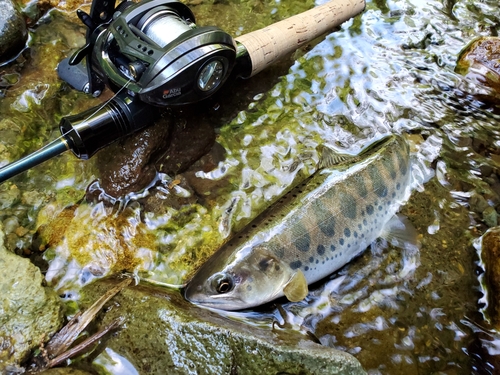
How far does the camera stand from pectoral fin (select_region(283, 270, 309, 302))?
2.73 m

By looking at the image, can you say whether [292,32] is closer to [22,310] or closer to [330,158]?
[330,158]

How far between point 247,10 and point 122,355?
3.47 meters

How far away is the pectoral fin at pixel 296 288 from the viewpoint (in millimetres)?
2734

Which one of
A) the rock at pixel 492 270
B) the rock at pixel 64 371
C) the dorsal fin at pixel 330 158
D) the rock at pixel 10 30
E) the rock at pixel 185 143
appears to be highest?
the rock at pixel 10 30

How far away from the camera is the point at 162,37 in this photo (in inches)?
112

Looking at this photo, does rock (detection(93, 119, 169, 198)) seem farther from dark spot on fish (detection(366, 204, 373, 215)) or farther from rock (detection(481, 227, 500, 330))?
rock (detection(481, 227, 500, 330))

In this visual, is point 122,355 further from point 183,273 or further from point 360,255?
point 360,255

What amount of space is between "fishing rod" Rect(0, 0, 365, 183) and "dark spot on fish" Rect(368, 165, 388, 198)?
1.21 meters

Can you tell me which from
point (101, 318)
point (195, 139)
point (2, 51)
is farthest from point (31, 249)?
point (2, 51)

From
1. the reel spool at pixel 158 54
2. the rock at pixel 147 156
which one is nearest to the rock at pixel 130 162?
the rock at pixel 147 156

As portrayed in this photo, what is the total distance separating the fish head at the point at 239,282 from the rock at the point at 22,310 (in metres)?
0.79

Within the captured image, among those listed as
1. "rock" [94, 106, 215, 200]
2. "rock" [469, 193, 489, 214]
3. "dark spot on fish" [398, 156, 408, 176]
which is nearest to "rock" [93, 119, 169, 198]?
"rock" [94, 106, 215, 200]

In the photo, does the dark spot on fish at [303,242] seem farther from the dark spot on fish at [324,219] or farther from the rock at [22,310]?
the rock at [22,310]

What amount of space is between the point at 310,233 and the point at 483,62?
8.08ft
